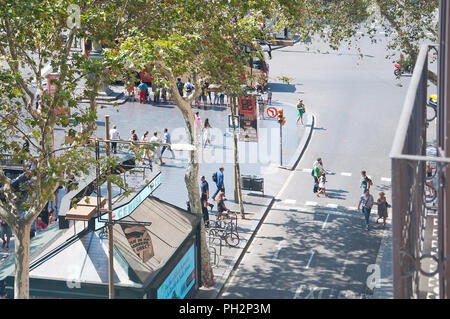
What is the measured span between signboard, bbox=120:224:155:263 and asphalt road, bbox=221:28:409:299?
4197 millimetres

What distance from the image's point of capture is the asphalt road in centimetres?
2720

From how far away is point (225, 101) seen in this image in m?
47.3

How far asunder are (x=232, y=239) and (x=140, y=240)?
24.3ft

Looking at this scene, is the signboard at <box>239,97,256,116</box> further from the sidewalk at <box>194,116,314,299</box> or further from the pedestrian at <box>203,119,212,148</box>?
the pedestrian at <box>203,119,212,148</box>

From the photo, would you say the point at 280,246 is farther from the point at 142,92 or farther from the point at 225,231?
the point at 142,92

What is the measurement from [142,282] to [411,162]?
13.4 metres

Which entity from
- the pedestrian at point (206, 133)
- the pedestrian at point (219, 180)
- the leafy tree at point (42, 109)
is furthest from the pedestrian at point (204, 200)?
the leafy tree at point (42, 109)

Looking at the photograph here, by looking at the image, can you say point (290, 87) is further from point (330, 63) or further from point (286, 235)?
point (286, 235)

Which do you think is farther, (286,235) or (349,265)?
(286,235)

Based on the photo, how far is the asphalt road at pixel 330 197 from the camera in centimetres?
2720

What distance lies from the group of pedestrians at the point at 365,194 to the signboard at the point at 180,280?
7980mm

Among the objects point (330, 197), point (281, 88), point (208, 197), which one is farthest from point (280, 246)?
point (281, 88)

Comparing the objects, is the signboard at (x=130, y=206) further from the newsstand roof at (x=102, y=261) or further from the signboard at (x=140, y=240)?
the signboard at (x=140, y=240)
